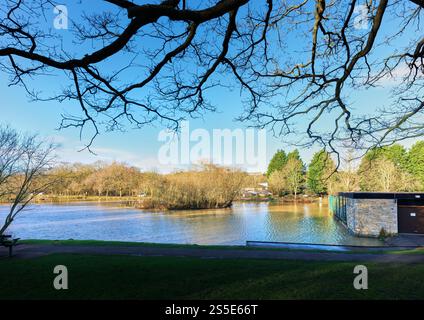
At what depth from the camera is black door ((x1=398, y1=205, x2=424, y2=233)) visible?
16.6 metres

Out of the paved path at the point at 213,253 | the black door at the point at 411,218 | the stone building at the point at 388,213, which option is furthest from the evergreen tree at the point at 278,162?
the paved path at the point at 213,253

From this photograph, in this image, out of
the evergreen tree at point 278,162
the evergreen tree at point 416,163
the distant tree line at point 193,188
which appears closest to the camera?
the distant tree line at point 193,188

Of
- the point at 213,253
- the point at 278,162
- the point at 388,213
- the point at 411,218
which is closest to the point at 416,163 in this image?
the point at 278,162

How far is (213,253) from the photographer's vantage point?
311 inches

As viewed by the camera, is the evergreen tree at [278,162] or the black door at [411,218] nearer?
the black door at [411,218]

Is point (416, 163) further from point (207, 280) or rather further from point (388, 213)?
point (207, 280)

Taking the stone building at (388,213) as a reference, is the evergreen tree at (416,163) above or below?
above

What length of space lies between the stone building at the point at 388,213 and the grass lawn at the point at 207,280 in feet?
39.5

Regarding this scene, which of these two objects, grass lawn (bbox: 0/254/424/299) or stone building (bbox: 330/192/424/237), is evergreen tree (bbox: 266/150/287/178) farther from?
grass lawn (bbox: 0/254/424/299)

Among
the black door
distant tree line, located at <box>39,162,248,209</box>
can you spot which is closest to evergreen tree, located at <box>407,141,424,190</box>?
distant tree line, located at <box>39,162,248,209</box>

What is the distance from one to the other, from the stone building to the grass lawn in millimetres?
12050

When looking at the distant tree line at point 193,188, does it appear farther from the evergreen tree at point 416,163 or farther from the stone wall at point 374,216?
the evergreen tree at point 416,163

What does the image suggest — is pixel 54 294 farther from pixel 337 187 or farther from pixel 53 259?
pixel 337 187

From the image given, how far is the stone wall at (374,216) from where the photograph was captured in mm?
16547
